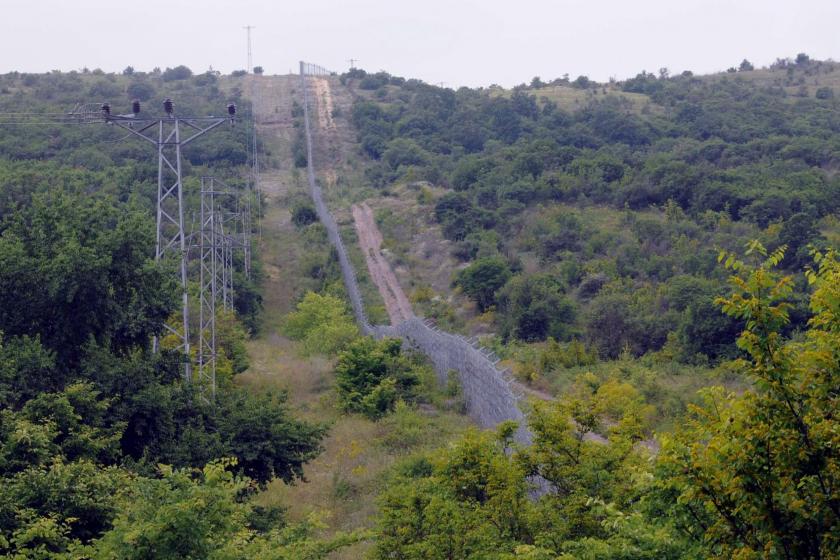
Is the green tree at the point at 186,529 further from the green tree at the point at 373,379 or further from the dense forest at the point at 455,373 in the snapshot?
the green tree at the point at 373,379

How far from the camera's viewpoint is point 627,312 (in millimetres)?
31188

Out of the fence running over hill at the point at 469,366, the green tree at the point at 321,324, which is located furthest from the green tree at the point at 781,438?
the green tree at the point at 321,324

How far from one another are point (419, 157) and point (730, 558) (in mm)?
59599

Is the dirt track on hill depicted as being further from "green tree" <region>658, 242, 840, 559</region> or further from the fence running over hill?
"green tree" <region>658, 242, 840, 559</region>

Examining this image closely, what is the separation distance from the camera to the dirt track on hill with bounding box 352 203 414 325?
37000 mm

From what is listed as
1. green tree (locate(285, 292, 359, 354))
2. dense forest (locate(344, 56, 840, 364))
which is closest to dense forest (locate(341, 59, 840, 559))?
dense forest (locate(344, 56, 840, 364))

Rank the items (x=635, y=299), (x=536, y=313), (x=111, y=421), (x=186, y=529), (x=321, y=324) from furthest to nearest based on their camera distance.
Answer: (x=321, y=324)
(x=635, y=299)
(x=536, y=313)
(x=111, y=421)
(x=186, y=529)

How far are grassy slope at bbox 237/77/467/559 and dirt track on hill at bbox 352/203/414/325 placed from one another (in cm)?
309

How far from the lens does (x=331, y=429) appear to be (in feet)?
69.5

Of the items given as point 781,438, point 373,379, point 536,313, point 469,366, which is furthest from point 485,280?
point 781,438

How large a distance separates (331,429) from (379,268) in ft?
75.4

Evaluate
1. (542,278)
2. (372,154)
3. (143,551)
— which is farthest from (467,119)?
(143,551)

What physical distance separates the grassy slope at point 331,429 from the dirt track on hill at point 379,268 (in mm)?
3092

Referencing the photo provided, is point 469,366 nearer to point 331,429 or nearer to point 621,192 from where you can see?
point 331,429
